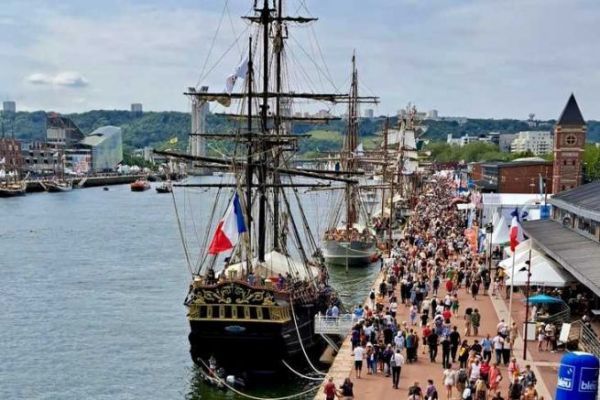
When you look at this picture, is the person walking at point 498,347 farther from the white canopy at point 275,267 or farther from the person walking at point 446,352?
the white canopy at point 275,267

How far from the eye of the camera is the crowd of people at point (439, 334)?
21.6m

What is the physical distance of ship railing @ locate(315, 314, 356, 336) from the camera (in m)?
31.9

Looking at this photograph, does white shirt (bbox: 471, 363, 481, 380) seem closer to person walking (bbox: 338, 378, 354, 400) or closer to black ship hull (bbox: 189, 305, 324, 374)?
person walking (bbox: 338, 378, 354, 400)

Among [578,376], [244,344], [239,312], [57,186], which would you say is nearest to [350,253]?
[244,344]

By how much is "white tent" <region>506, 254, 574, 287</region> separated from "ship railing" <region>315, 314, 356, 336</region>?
6053 millimetres

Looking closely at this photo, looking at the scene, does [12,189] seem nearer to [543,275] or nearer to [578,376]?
[543,275]

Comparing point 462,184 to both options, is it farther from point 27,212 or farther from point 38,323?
point 38,323

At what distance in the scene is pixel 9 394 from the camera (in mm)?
28719

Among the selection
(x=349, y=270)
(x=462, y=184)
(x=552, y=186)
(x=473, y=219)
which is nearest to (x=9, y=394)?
(x=349, y=270)

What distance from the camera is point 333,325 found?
32.0m

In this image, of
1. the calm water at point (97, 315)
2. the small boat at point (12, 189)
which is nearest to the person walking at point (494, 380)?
the calm water at point (97, 315)

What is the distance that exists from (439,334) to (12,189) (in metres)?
144

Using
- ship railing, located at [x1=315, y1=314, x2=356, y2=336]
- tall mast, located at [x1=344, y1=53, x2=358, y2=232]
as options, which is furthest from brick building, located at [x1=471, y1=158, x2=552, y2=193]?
ship railing, located at [x1=315, y1=314, x2=356, y2=336]

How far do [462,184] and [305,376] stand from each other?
79.4 metres
